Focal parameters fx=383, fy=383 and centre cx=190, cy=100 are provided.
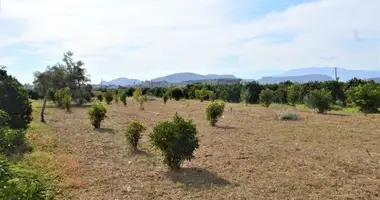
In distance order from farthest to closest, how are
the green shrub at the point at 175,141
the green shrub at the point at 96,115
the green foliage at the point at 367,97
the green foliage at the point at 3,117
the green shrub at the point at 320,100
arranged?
the green shrub at the point at 320,100, the green foliage at the point at 367,97, the green shrub at the point at 96,115, the green shrub at the point at 175,141, the green foliage at the point at 3,117

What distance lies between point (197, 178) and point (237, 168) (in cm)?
172

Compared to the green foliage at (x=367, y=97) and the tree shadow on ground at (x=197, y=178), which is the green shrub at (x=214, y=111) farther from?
the green foliage at (x=367, y=97)

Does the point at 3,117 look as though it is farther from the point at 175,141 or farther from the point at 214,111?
the point at 214,111

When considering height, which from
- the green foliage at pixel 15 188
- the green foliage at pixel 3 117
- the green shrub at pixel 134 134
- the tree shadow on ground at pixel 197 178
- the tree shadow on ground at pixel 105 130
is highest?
the green foliage at pixel 3 117

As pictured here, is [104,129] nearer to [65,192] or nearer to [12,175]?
[65,192]

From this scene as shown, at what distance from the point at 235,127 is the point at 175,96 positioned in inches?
1888

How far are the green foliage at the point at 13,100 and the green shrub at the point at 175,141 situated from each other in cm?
677

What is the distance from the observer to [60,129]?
73.7 ft

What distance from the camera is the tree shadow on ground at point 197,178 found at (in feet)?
33.7

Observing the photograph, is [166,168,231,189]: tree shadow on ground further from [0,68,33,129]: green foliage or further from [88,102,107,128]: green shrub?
[88,102,107,128]: green shrub

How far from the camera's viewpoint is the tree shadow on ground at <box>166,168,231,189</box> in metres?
10.3

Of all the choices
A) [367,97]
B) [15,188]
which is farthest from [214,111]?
[15,188]

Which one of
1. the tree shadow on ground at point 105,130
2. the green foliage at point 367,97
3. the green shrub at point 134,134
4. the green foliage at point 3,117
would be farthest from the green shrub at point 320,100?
the green foliage at point 3,117

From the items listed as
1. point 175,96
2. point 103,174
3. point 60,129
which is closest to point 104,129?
point 60,129
